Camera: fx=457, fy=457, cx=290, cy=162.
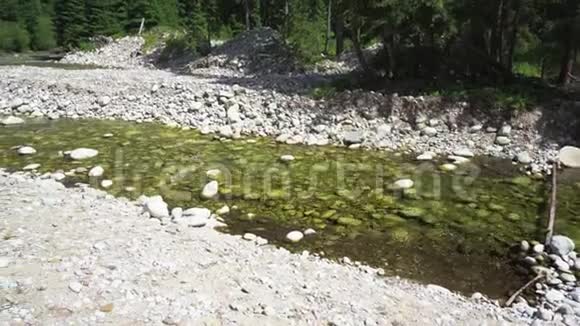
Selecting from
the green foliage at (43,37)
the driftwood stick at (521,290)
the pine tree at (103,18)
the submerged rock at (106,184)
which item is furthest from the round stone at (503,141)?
the green foliage at (43,37)

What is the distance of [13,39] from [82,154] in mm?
53514

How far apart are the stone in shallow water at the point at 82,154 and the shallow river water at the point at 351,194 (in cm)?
23

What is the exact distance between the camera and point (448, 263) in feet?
21.6

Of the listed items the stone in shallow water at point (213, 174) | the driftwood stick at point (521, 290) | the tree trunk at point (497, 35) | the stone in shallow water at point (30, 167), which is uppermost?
the tree trunk at point (497, 35)

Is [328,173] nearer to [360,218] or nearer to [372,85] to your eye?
[360,218]

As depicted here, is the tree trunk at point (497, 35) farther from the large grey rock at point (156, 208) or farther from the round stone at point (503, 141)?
the large grey rock at point (156, 208)

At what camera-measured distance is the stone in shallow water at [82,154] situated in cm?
1120

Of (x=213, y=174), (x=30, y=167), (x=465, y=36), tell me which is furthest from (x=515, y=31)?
(x=30, y=167)

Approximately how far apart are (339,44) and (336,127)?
486 inches

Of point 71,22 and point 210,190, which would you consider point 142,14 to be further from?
point 210,190

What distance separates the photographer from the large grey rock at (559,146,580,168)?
10906 millimetres

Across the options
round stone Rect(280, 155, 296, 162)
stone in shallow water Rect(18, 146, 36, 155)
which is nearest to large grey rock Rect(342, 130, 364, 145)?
round stone Rect(280, 155, 296, 162)

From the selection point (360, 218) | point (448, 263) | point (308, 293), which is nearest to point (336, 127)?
point (360, 218)

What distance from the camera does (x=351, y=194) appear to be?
9.21m
